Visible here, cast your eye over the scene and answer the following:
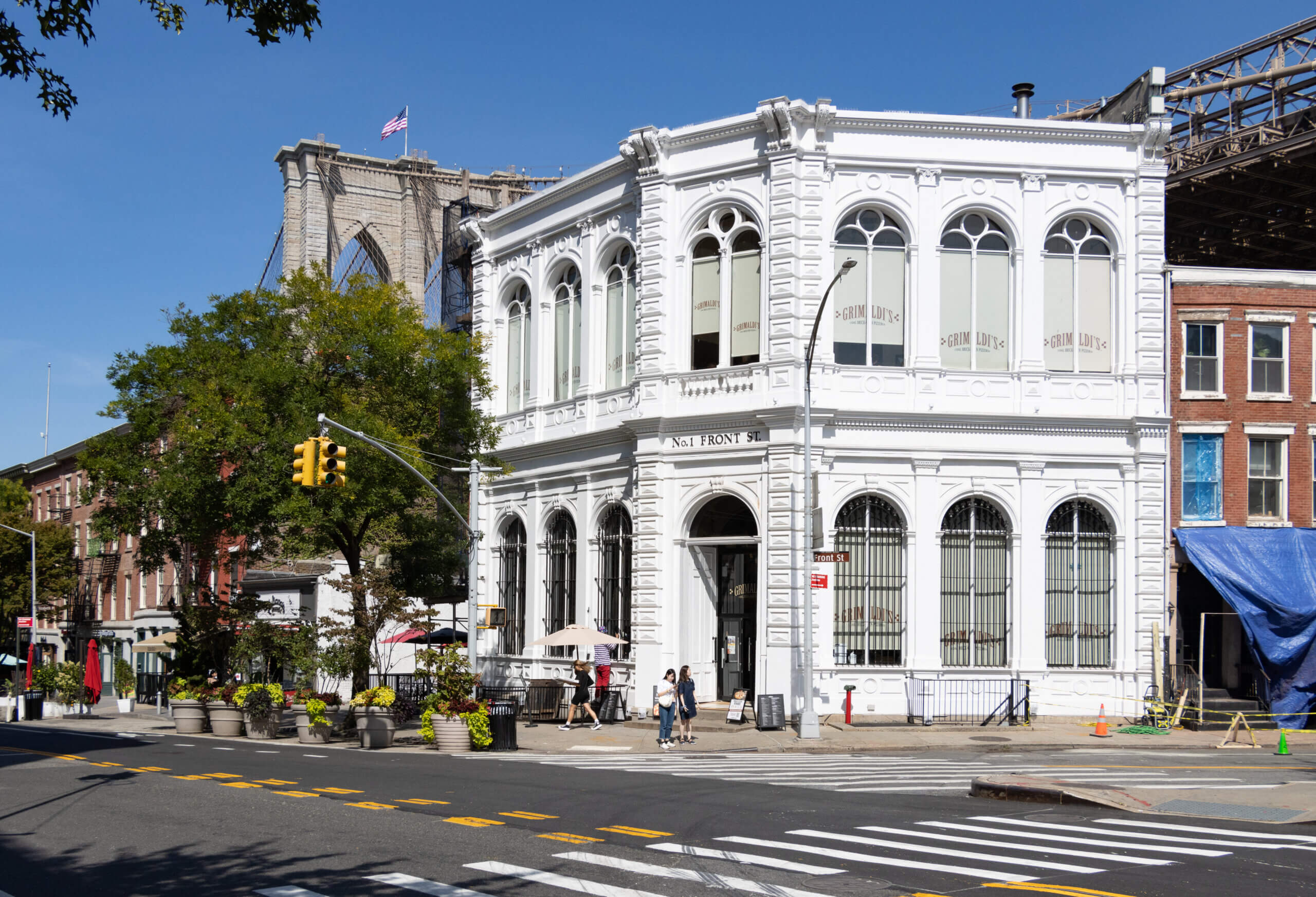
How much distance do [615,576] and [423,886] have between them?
24.0 metres

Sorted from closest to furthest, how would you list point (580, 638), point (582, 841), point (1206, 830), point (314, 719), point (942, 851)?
point (942, 851), point (582, 841), point (1206, 830), point (314, 719), point (580, 638)

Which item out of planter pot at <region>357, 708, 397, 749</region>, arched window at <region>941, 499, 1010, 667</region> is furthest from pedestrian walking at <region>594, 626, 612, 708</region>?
arched window at <region>941, 499, 1010, 667</region>

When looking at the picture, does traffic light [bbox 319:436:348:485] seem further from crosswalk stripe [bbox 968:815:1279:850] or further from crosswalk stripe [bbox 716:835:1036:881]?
crosswalk stripe [bbox 968:815:1279:850]

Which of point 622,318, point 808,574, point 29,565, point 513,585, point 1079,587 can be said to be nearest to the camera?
point 808,574

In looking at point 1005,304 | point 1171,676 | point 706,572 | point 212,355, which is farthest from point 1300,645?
point 212,355

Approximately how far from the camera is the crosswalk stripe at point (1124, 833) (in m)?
13.4

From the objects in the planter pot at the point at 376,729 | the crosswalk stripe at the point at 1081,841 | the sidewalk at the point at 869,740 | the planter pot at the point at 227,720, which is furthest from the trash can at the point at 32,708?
the crosswalk stripe at the point at 1081,841

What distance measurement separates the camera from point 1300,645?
30.6 meters

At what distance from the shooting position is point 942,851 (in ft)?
41.7

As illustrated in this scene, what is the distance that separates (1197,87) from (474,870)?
134 ft

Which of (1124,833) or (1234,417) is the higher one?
(1234,417)

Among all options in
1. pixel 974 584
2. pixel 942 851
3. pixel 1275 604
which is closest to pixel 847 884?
pixel 942 851

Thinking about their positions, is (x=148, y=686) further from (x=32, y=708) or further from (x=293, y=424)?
(x=293, y=424)

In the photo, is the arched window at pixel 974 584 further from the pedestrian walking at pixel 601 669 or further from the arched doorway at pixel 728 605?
the pedestrian walking at pixel 601 669
